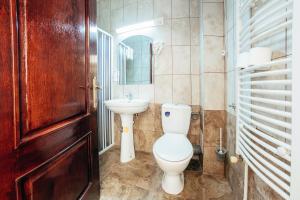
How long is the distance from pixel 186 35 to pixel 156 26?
1.51 ft

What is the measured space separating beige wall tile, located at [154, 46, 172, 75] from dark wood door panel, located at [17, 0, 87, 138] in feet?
4.50

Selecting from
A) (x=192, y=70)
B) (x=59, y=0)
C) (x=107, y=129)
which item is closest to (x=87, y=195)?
(x=59, y=0)

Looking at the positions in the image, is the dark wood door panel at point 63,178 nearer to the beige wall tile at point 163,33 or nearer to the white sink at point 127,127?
the white sink at point 127,127

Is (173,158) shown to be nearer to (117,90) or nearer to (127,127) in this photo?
(127,127)

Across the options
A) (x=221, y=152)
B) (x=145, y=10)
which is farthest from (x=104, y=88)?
(x=221, y=152)

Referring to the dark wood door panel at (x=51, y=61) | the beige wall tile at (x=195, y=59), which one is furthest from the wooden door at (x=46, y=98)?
the beige wall tile at (x=195, y=59)

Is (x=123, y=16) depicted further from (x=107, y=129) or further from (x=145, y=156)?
(x=145, y=156)

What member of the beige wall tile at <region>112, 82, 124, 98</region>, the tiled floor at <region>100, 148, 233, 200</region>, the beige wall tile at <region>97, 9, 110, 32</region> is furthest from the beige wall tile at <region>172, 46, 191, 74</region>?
the tiled floor at <region>100, 148, 233, 200</region>

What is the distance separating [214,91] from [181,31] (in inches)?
40.0

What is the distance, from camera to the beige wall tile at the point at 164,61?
7.61ft

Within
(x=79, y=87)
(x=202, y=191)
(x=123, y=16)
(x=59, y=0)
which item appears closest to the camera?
(x=59, y=0)

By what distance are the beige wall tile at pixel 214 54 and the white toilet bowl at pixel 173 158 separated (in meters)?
0.87

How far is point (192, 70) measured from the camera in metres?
2.26

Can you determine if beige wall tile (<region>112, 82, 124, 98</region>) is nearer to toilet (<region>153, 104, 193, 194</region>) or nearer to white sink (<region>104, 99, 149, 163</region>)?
white sink (<region>104, 99, 149, 163</region>)
